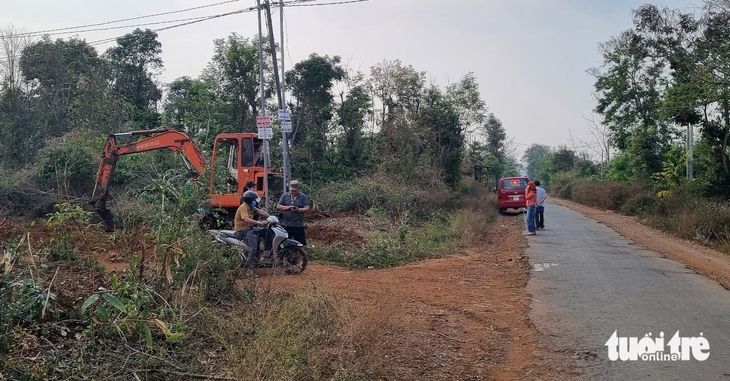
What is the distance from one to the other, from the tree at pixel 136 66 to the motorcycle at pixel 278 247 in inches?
1002

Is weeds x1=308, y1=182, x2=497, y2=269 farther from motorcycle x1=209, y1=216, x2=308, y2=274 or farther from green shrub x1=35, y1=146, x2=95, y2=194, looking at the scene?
green shrub x1=35, y1=146, x2=95, y2=194

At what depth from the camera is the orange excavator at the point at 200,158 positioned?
1634 centimetres

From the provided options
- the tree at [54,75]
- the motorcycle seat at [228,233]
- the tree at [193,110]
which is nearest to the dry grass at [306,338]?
the motorcycle seat at [228,233]

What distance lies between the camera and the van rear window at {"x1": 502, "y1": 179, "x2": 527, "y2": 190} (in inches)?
1122

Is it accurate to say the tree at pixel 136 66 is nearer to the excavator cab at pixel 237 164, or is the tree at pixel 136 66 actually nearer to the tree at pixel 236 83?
the tree at pixel 236 83

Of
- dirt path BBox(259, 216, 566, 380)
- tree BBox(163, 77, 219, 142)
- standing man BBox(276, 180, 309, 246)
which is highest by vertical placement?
tree BBox(163, 77, 219, 142)

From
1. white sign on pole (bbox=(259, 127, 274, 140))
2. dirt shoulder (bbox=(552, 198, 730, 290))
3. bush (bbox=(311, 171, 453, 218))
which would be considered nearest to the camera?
dirt shoulder (bbox=(552, 198, 730, 290))

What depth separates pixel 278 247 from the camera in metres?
10.7

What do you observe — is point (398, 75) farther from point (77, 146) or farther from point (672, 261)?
point (672, 261)

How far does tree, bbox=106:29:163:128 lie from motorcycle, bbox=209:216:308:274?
83.5 feet

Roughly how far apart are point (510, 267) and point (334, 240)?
4670mm

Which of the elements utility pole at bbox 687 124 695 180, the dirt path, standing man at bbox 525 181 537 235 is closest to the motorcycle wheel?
the dirt path

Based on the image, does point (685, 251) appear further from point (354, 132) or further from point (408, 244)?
point (354, 132)

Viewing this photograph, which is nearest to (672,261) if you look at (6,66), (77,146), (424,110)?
(77,146)
